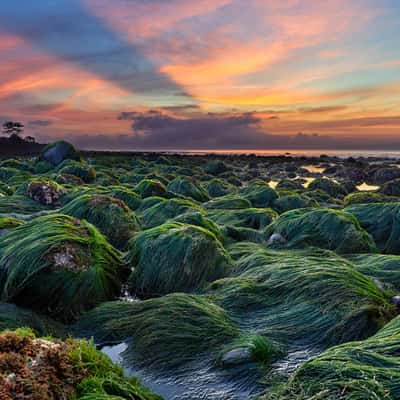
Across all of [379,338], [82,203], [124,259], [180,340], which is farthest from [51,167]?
[379,338]

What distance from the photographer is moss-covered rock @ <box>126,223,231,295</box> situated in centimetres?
421

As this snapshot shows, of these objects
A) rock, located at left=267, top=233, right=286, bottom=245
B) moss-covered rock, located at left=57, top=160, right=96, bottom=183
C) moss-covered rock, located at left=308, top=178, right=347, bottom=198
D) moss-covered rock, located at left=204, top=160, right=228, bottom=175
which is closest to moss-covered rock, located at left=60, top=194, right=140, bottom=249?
rock, located at left=267, top=233, right=286, bottom=245

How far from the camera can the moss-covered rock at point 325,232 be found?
5473 millimetres

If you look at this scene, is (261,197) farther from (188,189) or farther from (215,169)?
(215,169)

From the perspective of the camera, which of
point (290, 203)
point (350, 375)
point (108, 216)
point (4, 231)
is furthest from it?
point (290, 203)

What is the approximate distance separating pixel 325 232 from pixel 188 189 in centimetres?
587

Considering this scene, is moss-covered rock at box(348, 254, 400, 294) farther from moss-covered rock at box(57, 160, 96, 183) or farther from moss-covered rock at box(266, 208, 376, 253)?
moss-covered rock at box(57, 160, 96, 183)

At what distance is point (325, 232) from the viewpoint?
5.66 m

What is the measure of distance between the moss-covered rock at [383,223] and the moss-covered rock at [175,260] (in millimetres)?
2939

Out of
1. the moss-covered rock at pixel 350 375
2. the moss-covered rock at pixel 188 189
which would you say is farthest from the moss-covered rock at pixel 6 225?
the moss-covered rock at pixel 188 189

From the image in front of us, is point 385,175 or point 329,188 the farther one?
point 385,175

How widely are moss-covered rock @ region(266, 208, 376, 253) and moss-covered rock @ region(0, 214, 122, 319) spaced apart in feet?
9.06

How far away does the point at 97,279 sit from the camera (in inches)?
150

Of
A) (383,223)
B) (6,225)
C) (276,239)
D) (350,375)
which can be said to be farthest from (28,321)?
(383,223)
